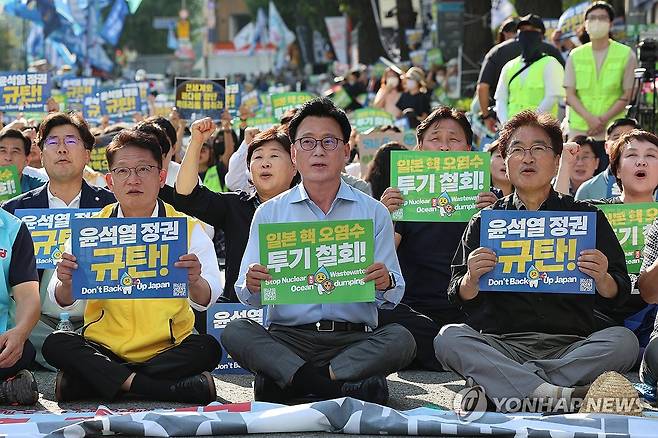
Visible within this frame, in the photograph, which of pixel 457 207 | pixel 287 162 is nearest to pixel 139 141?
pixel 287 162

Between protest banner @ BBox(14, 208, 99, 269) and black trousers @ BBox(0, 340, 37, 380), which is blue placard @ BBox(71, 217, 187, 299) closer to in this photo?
black trousers @ BBox(0, 340, 37, 380)

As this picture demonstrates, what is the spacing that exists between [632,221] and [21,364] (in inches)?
144

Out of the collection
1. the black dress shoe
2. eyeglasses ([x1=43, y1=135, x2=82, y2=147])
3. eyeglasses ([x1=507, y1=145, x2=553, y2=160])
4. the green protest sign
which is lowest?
the black dress shoe

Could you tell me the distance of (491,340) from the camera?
6.72m

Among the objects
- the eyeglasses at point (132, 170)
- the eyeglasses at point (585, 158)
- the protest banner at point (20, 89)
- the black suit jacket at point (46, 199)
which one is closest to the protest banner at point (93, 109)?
the protest banner at point (20, 89)

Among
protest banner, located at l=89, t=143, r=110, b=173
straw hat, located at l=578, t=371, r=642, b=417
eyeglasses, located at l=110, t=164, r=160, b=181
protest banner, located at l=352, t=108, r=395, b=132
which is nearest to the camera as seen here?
straw hat, located at l=578, t=371, r=642, b=417

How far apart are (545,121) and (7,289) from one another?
112 inches

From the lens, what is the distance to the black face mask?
532 inches

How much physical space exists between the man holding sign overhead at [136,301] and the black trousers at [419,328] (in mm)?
1525

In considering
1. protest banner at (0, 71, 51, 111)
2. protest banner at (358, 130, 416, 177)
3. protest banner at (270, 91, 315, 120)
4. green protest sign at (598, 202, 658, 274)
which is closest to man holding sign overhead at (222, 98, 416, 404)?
green protest sign at (598, 202, 658, 274)

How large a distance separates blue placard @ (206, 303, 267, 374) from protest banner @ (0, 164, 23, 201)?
7.37 ft

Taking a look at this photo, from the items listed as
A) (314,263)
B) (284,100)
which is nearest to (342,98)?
(284,100)

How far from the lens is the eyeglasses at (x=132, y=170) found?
23.4ft

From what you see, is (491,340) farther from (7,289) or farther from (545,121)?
(7,289)
